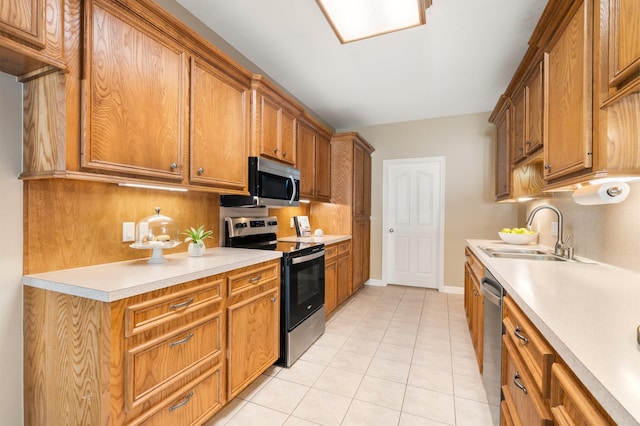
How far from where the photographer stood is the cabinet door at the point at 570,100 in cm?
133

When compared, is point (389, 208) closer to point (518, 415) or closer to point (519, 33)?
point (519, 33)

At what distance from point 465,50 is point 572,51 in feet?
4.33

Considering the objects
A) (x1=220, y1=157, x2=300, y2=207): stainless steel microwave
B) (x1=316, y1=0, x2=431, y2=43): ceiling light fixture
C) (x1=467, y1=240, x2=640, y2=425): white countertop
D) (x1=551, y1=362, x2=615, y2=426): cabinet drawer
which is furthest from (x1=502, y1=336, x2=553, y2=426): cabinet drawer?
(x1=316, y1=0, x2=431, y2=43): ceiling light fixture

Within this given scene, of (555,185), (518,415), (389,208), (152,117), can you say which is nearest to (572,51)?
(555,185)

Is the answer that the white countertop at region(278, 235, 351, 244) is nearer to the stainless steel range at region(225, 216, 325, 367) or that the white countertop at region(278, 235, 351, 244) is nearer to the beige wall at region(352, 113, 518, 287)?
the stainless steel range at region(225, 216, 325, 367)

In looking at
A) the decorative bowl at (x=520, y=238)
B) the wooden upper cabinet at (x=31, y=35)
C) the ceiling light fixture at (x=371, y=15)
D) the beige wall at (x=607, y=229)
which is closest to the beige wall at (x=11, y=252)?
the wooden upper cabinet at (x=31, y=35)

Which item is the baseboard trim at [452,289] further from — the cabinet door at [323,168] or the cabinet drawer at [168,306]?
the cabinet drawer at [168,306]

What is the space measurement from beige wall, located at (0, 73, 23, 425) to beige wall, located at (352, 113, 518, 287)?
4246mm

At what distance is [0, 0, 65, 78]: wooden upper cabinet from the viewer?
1048mm

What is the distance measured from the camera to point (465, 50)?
2621 mm

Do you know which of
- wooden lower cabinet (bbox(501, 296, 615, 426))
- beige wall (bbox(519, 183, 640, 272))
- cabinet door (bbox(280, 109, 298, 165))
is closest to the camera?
wooden lower cabinet (bbox(501, 296, 615, 426))

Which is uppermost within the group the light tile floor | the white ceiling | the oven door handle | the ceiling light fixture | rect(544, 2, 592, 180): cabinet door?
the white ceiling

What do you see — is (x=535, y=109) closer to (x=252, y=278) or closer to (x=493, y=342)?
(x=493, y=342)

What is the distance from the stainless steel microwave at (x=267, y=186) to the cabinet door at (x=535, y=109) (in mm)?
1962
